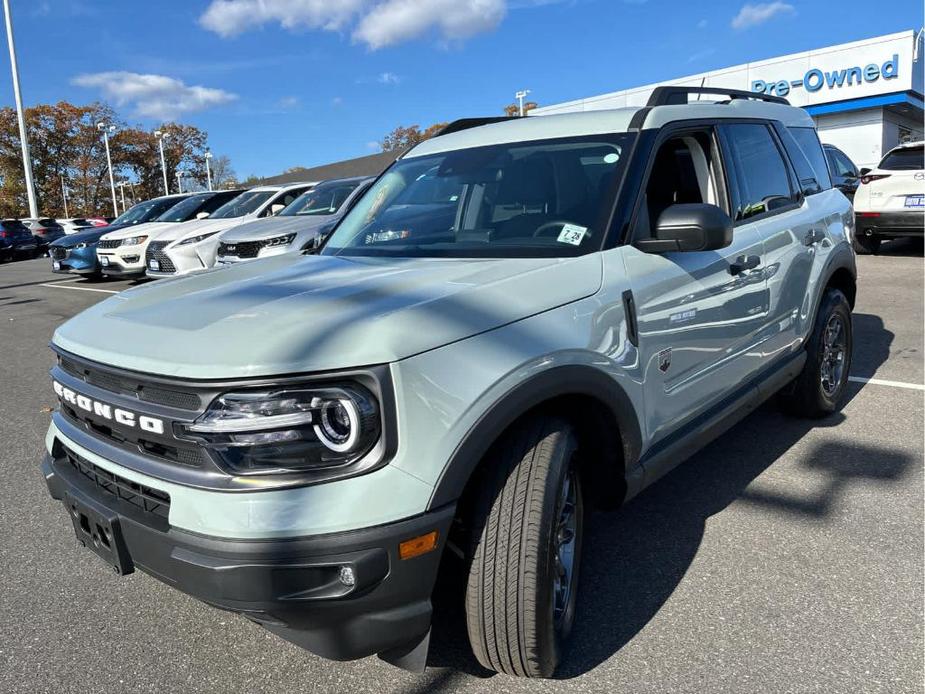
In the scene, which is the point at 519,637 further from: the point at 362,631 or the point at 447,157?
the point at 447,157

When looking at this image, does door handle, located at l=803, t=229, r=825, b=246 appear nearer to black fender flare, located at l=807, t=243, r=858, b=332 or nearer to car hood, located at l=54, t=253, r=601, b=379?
black fender flare, located at l=807, t=243, r=858, b=332

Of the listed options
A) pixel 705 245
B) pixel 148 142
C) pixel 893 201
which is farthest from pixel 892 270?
pixel 148 142

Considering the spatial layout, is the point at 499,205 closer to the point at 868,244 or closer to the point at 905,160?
the point at 905,160

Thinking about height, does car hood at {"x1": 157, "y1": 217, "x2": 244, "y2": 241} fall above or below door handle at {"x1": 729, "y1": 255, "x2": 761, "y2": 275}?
above

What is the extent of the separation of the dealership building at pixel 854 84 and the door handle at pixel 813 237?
67.1ft

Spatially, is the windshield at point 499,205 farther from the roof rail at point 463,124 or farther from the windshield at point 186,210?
the windshield at point 186,210

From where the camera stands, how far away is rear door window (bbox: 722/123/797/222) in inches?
140

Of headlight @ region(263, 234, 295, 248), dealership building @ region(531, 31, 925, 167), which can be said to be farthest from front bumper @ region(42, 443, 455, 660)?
dealership building @ region(531, 31, 925, 167)

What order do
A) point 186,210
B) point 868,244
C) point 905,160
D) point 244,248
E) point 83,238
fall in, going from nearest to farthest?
point 244,248, point 905,160, point 868,244, point 186,210, point 83,238

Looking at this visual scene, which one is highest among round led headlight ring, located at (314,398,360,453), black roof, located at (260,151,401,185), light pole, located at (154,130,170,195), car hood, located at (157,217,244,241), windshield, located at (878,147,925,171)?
light pole, located at (154,130,170,195)

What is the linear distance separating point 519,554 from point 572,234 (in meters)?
1.22

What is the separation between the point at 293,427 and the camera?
1.80m

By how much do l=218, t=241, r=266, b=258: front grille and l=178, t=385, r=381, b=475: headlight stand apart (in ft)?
26.4

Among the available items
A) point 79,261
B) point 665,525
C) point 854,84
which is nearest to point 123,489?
point 665,525
